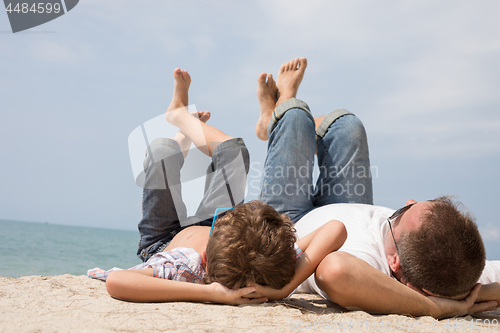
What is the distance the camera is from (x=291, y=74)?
3664mm

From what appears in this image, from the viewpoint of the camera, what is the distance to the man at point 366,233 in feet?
5.16

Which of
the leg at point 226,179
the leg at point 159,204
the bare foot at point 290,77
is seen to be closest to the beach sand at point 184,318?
the leg at point 159,204

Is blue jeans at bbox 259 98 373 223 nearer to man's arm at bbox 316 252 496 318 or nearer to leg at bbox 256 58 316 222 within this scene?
leg at bbox 256 58 316 222

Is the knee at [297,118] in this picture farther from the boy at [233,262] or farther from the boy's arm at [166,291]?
the boy's arm at [166,291]

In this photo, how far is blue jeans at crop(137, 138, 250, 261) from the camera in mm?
2607

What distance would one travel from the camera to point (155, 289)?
1609 mm

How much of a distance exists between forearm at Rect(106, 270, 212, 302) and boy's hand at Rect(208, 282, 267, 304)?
0.11 ft

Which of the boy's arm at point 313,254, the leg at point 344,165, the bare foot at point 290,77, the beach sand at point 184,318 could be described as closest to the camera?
the beach sand at point 184,318

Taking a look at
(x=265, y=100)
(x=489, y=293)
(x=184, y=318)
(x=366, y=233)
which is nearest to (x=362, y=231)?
(x=366, y=233)

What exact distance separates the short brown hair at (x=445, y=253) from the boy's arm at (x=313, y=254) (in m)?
0.37

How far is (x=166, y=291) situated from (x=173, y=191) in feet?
3.73

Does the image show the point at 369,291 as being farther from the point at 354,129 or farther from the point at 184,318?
the point at 354,129

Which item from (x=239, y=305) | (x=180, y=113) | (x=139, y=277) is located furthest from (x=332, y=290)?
(x=180, y=113)

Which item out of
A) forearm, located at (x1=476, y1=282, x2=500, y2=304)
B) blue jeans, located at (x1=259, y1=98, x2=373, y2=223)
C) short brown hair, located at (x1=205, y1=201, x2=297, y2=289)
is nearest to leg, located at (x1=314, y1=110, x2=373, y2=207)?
blue jeans, located at (x1=259, y1=98, x2=373, y2=223)
